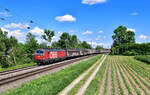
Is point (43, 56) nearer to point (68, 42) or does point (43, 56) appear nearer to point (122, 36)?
point (122, 36)

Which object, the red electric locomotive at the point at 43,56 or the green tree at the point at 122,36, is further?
the green tree at the point at 122,36

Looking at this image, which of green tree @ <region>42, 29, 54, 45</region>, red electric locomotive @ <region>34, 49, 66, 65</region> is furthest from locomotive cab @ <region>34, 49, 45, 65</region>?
green tree @ <region>42, 29, 54, 45</region>

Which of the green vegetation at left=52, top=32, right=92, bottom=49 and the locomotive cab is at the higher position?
the green vegetation at left=52, top=32, right=92, bottom=49

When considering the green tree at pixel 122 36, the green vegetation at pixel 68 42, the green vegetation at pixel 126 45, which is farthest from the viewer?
the green vegetation at pixel 68 42

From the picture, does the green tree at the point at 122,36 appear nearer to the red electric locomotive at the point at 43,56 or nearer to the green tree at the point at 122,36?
the green tree at the point at 122,36

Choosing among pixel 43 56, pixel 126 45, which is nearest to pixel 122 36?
pixel 126 45

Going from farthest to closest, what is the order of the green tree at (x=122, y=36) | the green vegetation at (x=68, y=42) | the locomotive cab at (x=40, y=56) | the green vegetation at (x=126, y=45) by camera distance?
the green vegetation at (x=68, y=42), the green tree at (x=122, y=36), the green vegetation at (x=126, y=45), the locomotive cab at (x=40, y=56)

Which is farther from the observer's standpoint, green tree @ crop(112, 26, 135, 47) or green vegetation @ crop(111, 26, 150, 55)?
green tree @ crop(112, 26, 135, 47)

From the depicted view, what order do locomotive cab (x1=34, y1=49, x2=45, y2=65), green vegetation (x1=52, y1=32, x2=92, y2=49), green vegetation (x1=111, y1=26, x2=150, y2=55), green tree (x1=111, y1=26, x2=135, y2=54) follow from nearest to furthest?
locomotive cab (x1=34, y1=49, x2=45, y2=65), green vegetation (x1=111, y1=26, x2=150, y2=55), green tree (x1=111, y1=26, x2=135, y2=54), green vegetation (x1=52, y1=32, x2=92, y2=49)

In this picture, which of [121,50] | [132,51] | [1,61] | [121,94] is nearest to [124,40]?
[121,50]

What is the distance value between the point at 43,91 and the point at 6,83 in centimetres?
602

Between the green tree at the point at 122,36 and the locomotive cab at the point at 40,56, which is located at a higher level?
the green tree at the point at 122,36

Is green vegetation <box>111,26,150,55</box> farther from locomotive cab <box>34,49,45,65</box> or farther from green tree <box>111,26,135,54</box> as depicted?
locomotive cab <box>34,49,45,65</box>

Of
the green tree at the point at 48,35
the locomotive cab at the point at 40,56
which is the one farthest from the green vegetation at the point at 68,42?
the locomotive cab at the point at 40,56
